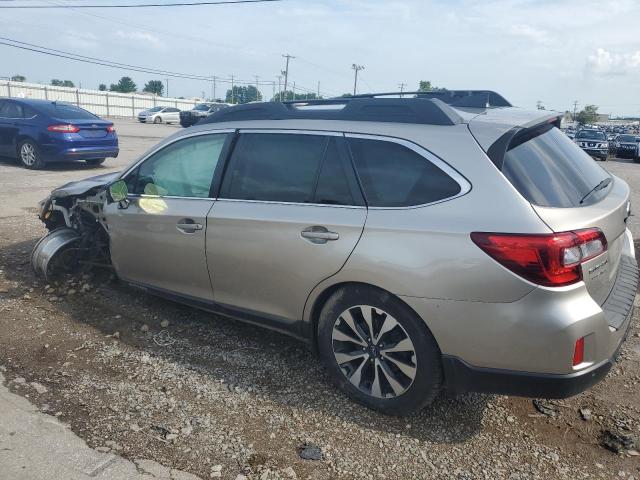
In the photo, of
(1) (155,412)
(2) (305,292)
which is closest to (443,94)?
(2) (305,292)

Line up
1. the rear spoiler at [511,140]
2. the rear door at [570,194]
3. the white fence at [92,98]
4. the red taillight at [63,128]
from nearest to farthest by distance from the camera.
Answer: the rear door at [570,194] → the rear spoiler at [511,140] → the red taillight at [63,128] → the white fence at [92,98]

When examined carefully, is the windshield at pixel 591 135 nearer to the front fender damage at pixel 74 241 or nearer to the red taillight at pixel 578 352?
the front fender damage at pixel 74 241

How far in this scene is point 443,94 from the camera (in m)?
4.20

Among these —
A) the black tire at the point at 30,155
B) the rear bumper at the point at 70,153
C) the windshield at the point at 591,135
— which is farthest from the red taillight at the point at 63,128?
the windshield at the point at 591,135

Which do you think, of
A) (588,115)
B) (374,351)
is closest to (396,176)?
(374,351)

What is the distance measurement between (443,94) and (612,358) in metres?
2.37

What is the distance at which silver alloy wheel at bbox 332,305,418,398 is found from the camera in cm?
292

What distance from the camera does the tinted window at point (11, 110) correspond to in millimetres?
12273

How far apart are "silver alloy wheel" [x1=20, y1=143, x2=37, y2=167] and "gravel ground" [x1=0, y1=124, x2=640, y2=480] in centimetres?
911

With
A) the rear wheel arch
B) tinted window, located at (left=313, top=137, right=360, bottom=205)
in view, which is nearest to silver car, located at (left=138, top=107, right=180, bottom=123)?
tinted window, located at (left=313, top=137, right=360, bottom=205)

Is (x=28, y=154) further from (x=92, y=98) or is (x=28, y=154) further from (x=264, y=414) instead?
(x=92, y=98)

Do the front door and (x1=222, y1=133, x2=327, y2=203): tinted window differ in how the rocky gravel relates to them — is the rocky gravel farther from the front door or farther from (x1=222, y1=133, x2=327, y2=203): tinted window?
(x1=222, y1=133, x2=327, y2=203): tinted window

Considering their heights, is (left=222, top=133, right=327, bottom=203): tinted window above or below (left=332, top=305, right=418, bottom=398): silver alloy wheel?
above

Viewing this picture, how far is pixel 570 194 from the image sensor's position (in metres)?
2.81
